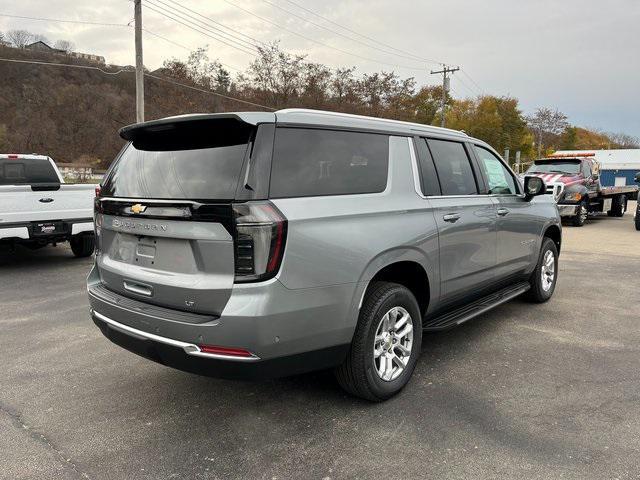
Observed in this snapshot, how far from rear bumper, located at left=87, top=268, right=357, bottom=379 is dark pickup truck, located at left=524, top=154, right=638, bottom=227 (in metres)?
13.0

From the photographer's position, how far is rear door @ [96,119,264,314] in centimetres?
266

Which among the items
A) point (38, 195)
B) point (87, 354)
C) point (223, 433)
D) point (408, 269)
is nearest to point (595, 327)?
point (408, 269)

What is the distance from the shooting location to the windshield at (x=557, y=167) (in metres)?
15.4

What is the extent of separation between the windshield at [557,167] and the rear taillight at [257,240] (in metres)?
15.1

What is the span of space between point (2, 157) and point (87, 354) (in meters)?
6.02

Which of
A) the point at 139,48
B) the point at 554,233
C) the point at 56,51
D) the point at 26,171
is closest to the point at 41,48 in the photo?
the point at 56,51

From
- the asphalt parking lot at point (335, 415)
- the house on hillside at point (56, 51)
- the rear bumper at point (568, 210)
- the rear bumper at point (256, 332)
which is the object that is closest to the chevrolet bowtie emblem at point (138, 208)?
the rear bumper at point (256, 332)

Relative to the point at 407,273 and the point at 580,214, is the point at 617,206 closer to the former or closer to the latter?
the point at 580,214

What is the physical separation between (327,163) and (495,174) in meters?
2.52

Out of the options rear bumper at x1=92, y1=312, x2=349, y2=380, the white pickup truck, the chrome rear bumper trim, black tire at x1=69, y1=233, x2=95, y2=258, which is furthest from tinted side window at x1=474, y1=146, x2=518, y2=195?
black tire at x1=69, y1=233, x2=95, y2=258

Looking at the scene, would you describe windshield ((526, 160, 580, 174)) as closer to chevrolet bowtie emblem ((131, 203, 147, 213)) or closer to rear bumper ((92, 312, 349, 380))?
Result: rear bumper ((92, 312, 349, 380))

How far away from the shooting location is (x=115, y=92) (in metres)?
53.3

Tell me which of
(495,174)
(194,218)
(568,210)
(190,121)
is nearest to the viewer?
(194,218)

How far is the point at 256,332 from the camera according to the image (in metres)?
2.55
